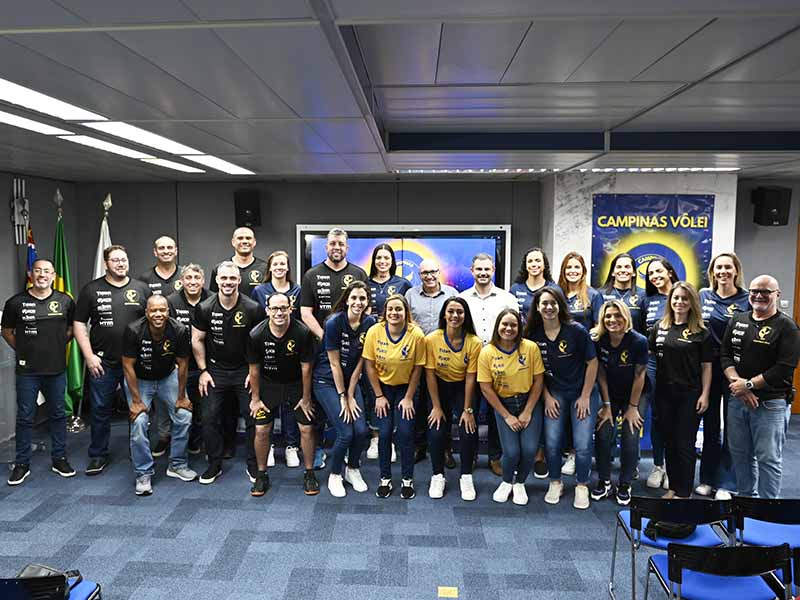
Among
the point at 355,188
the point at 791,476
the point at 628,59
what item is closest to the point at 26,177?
the point at 355,188

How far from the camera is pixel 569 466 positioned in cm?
495

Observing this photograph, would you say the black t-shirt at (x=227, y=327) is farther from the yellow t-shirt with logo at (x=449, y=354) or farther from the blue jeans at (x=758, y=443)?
the blue jeans at (x=758, y=443)

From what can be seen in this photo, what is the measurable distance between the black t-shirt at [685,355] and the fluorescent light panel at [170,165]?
4.17 metres

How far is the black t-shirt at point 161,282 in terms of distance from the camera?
209 inches

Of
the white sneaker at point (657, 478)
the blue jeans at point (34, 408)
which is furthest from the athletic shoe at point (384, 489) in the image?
the blue jeans at point (34, 408)

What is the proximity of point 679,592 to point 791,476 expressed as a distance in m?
3.31

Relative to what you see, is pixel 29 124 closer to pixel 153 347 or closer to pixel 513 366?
pixel 153 347

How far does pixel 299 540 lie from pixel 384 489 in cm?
82

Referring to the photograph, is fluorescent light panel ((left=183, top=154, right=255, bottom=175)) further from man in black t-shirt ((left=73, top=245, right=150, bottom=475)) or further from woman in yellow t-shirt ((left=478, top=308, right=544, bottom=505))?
woman in yellow t-shirt ((left=478, top=308, right=544, bottom=505))

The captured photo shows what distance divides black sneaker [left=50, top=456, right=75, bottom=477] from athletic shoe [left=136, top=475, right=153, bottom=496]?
721mm

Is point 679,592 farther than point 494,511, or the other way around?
point 494,511

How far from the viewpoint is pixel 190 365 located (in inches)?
200

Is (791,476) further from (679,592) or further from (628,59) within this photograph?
(628,59)

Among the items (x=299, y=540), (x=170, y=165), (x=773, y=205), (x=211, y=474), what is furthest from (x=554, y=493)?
(x=773, y=205)
